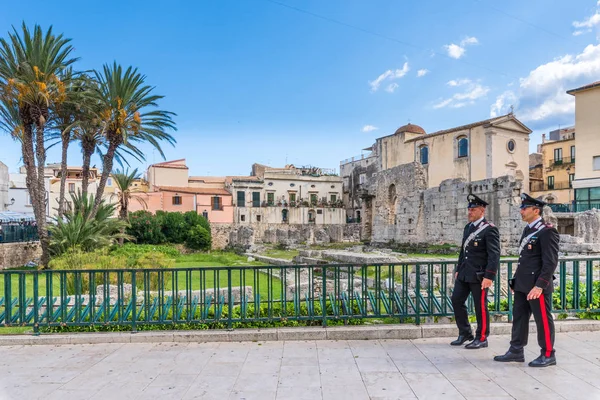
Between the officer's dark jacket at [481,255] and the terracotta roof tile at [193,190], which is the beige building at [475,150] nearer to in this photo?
the terracotta roof tile at [193,190]

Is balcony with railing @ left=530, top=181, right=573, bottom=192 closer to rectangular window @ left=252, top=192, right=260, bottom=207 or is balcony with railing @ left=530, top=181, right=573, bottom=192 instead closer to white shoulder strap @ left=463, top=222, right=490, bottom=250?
rectangular window @ left=252, top=192, right=260, bottom=207

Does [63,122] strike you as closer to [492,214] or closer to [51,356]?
[51,356]

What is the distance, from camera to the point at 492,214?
21.4m

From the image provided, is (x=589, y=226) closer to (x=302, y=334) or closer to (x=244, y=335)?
(x=302, y=334)

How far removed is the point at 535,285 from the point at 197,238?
33.9 metres

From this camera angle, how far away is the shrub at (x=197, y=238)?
36281 millimetres

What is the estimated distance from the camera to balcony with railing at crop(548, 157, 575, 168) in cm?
4222

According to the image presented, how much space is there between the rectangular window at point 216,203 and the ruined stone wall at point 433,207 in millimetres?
20672

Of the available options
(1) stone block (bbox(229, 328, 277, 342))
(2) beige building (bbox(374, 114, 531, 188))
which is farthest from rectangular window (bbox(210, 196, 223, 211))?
(1) stone block (bbox(229, 328, 277, 342))

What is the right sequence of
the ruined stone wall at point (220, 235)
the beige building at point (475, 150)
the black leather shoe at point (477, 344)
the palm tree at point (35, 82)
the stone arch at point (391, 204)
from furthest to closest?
1. the ruined stone wall at point (220, 235)
2. the beige building at point (475, 150)
3. the stone arch at point (391, 204)
4. the palm tree at point (35, 82)
5. the black leather shoe at point (477, 344)

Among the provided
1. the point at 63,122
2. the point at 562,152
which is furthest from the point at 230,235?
the point at 562,152

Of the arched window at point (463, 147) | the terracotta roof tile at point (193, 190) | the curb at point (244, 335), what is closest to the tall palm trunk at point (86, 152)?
the curb at point (244, 335)

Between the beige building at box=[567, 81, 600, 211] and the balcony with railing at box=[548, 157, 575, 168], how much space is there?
11.7 m

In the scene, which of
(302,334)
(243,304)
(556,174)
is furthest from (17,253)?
(556,174)
